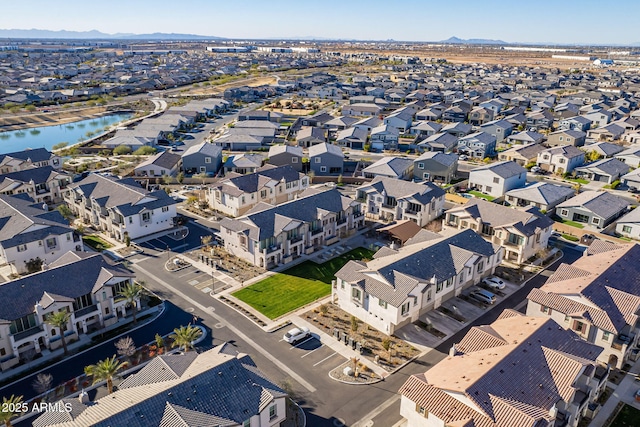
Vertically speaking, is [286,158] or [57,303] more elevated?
[286,158]

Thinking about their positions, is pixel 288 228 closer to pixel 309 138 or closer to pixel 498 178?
pixel 498 178

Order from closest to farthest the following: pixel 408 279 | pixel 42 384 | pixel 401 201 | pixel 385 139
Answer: pixel 42 384, pixel 408 279, pixel 401 201, pixel 385 139

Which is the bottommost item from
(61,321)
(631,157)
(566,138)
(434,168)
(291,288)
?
(291,288)

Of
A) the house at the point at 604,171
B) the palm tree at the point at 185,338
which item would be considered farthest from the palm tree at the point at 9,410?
the house at the point at 604,171

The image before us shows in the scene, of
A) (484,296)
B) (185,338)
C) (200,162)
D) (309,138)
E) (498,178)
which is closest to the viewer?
(185,338)

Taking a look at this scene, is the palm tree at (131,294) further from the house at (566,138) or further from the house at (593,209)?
the house at (566,138)

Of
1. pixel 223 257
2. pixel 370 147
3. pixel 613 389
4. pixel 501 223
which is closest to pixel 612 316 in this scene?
pixel 613 389

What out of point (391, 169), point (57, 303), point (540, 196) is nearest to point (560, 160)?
point (540, 196)
